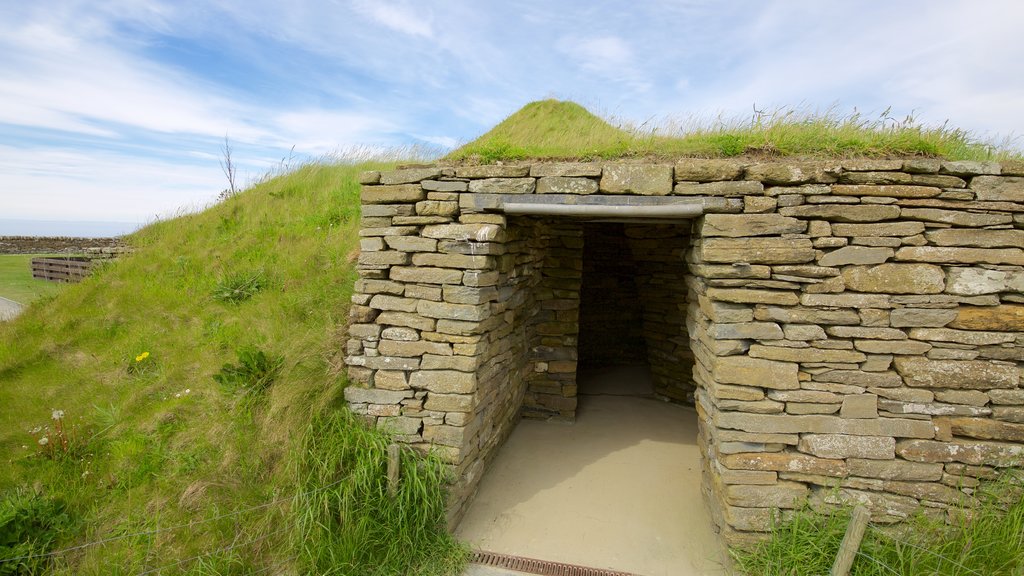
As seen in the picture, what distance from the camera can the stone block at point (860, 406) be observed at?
3188mm

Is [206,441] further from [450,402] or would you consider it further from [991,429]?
[991,429]

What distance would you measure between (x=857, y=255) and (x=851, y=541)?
1.83m

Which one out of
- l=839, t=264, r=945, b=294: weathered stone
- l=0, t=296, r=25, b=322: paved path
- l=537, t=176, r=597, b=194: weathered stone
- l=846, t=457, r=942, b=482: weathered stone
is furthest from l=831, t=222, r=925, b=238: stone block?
l=0, t=296, r=25, b=322: paved path

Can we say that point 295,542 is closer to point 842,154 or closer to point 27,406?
point 27,406

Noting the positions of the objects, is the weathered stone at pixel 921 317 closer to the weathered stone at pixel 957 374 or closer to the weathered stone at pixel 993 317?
the weathered stone at pixel 993 317

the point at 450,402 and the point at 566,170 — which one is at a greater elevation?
the point at 566,170

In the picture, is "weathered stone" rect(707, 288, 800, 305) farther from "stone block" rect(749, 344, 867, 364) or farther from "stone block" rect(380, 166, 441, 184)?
"stone block" rect(380, 166, 441, 184)

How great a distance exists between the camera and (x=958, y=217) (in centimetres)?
307

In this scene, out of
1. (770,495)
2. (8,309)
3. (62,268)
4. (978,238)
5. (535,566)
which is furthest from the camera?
(62,268)

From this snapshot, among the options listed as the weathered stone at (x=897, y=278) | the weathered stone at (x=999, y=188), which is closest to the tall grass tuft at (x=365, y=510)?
the weathered stone at (x=897, y=278)

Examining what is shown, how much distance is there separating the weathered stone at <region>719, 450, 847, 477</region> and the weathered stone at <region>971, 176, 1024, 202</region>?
1.99 meters

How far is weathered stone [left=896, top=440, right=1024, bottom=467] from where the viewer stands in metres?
3.13

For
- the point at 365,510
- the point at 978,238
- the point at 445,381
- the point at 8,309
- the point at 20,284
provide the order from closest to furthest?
the point at 978,238, the point at 365,510, the point at 445,381, the point at 8,309, the point at 20,284

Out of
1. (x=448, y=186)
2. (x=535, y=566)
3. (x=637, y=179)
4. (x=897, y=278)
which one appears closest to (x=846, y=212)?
(x=897, y=278)
